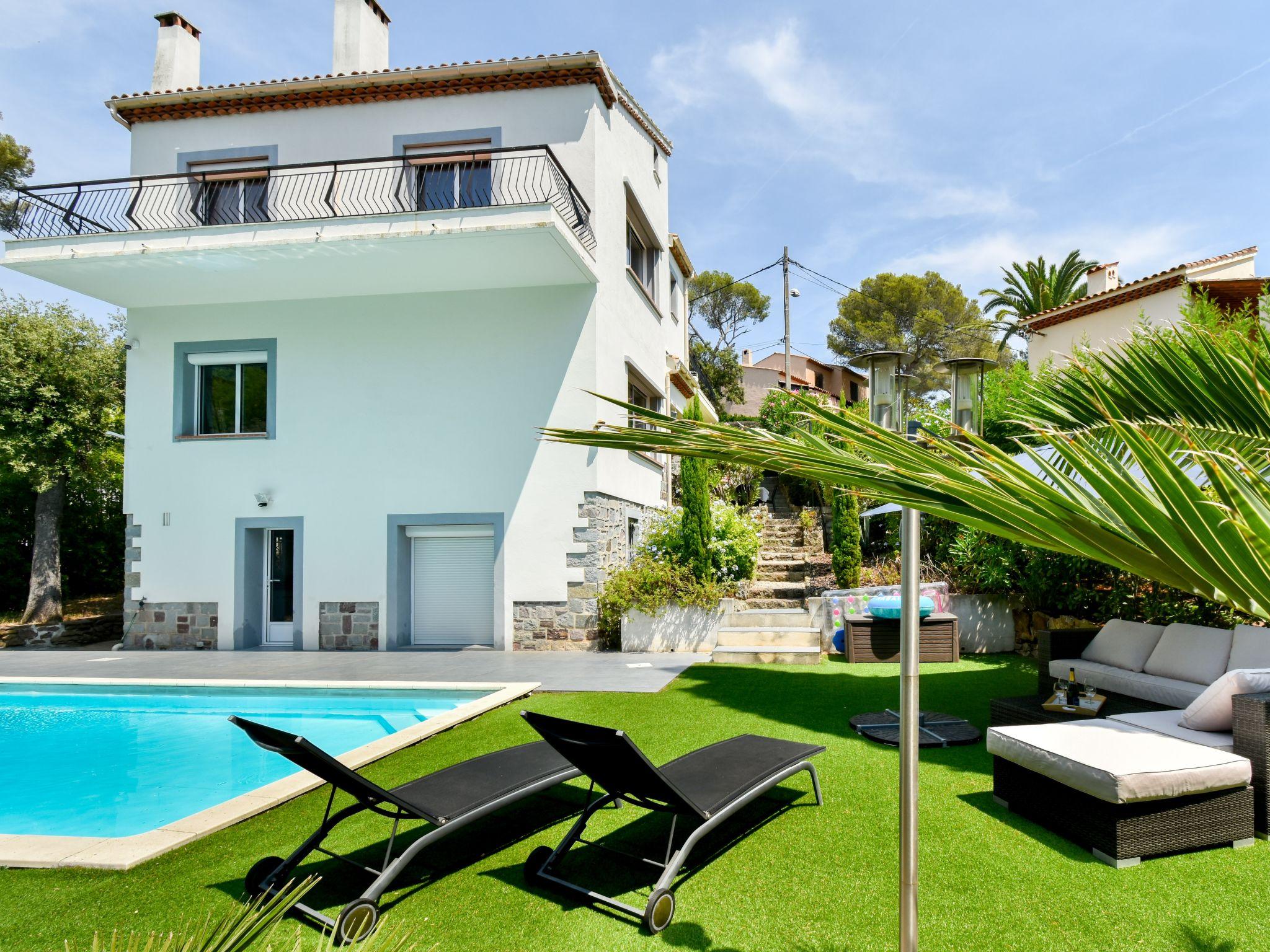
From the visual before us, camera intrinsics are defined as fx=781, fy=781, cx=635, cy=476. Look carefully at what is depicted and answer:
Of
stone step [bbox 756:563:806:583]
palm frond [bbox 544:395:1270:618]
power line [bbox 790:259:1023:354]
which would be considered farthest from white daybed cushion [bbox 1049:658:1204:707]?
power line [bbox 790:259:1023:354]

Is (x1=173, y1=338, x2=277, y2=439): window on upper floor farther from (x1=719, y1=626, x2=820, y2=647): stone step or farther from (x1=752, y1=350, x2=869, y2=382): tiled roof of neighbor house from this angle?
(x1=752, y1=350, x2=869, y2=382): tiled roof of neighbor house

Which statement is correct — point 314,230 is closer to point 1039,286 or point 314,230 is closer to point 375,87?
point 375,87

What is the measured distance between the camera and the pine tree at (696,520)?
38.7ft

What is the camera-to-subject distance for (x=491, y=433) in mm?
11875

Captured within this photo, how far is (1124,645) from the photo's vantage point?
6.69m

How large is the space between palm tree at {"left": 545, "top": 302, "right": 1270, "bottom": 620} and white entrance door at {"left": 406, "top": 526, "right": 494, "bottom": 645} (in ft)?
35.3

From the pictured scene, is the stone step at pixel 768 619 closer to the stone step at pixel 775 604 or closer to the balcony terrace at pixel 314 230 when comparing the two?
the stone step at pixel 775 604

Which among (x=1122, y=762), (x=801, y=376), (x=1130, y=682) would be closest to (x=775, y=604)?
(x=1130, y=682)

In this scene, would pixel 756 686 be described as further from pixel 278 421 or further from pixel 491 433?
pixel 278 421

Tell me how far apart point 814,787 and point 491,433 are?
8365mm

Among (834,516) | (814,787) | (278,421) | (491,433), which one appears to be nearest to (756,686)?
(814,787)

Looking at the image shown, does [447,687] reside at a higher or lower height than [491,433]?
lower

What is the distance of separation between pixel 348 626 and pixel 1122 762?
1075cm

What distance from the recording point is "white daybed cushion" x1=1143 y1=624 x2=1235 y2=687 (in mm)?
5949
